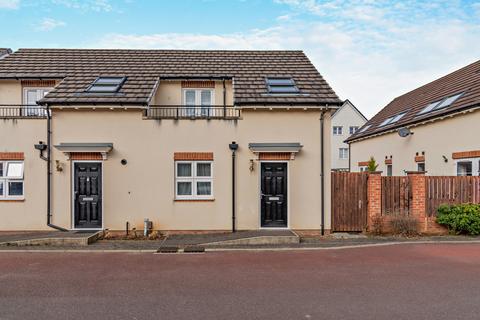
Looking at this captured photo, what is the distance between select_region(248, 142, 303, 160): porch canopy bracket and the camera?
10.6m

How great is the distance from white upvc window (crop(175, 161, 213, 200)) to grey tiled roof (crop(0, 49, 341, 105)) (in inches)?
90.4

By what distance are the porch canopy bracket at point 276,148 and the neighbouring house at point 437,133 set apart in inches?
230

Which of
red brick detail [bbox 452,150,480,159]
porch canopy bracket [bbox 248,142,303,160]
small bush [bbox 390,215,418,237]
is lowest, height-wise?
small bush [bbox 390,215,418,237]

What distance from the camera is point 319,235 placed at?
10.6 m

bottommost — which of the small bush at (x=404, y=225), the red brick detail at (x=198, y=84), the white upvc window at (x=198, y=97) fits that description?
the small bush at (x=404, y=225)

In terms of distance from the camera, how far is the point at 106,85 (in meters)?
11.6

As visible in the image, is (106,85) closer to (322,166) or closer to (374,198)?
(322,166)

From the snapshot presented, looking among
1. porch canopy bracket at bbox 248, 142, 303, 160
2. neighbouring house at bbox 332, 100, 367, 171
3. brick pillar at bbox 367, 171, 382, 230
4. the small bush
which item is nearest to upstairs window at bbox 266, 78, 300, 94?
porch canopy bracket at bbox 248, 142, 303, 160

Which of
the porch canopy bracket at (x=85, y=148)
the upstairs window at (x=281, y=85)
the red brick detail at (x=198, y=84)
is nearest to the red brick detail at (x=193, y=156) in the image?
the porch canopy bracket at (x=85, y=148)

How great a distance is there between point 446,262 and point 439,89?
1222cm

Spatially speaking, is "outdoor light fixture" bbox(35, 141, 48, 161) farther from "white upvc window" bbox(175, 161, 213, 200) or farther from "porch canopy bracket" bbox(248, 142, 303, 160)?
"porch canopy bracket" bbox(248, 142, 303, 160)

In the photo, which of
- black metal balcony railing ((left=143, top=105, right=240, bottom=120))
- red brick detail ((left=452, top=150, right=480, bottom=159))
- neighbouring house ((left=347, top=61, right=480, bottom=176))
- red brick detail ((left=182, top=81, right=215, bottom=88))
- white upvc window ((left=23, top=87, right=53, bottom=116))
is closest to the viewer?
red brick detail ((left=452, top=150, right=480, bottom=159))

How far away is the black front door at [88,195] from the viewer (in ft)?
35.3

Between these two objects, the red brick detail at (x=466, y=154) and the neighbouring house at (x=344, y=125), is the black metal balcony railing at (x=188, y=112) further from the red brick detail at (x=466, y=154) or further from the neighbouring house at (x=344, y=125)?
the neighbouring house at (x=344, y=125)
